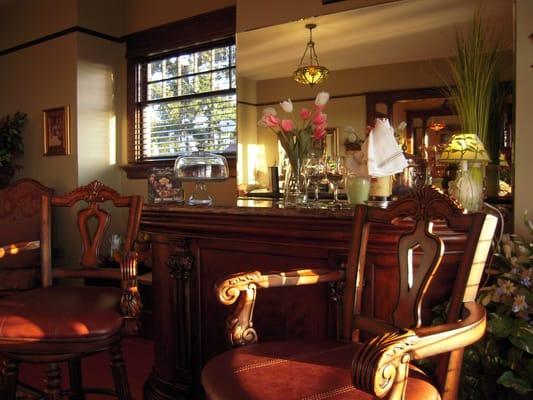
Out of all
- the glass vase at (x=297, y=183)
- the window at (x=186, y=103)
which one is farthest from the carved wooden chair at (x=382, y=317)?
the window at (x=186, y=103)

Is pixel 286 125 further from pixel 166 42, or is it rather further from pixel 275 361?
pixel 166 42

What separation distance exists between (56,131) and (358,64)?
276cm

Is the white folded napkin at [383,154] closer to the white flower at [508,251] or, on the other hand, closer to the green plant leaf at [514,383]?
the white flower at [508,251]

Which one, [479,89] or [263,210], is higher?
[479,89]

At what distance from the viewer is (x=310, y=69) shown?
2873 mm

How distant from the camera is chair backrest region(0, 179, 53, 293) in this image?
12.8ft

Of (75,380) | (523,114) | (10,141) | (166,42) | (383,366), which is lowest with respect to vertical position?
(75,380)

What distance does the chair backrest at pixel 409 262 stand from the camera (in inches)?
49.9

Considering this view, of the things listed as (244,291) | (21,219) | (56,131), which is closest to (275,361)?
(244,291)


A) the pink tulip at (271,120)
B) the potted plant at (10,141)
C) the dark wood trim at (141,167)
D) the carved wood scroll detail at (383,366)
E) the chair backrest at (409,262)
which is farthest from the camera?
the potted plant at (10,141)

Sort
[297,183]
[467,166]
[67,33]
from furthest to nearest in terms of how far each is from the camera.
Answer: [67,33], [297,183], [467,166]

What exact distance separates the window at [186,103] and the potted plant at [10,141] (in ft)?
3.82

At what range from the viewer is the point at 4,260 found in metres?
3.86

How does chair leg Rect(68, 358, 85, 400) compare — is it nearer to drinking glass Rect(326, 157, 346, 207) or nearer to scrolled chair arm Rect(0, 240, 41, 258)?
scrolled chair arm Rect(0, 240, 41, 258)
